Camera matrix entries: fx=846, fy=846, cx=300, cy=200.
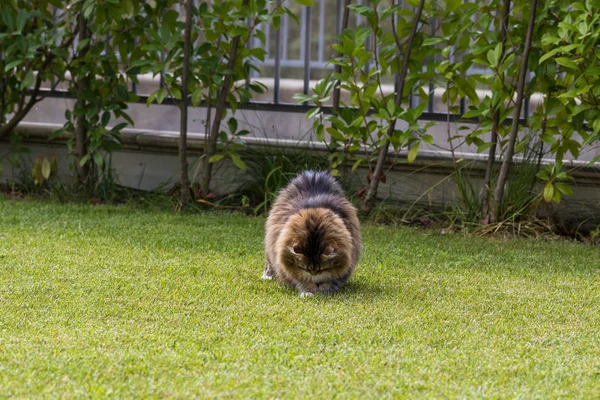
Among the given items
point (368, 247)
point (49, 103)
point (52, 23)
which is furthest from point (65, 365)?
point (49, 103)

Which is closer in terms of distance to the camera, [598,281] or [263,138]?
[598,281]

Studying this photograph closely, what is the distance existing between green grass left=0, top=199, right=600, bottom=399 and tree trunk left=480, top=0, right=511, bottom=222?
0.51 m

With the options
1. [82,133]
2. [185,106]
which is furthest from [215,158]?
[82,133]

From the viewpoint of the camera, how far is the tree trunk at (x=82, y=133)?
20.9ft

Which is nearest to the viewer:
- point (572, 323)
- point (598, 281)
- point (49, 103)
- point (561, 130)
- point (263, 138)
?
point (572, 323)

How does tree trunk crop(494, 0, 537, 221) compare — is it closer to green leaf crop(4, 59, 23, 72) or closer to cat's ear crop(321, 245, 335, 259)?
cat's ear crop(321, 245, 335, 259)

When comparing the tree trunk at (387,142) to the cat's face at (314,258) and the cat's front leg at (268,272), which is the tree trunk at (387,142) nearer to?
the cat's front leg at (268,272)

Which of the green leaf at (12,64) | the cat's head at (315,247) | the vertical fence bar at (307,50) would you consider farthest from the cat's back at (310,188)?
the green leaf at (12,64)

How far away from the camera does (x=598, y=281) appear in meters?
4.21

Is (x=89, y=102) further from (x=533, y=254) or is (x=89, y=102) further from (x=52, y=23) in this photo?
(x=533, y=254)

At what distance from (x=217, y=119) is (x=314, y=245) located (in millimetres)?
2607

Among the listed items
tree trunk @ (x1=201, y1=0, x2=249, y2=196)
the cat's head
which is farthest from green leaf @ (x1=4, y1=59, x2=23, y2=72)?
the cat's head

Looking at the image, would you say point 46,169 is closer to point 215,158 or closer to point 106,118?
point 106,118

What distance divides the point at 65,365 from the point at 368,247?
252 cm
